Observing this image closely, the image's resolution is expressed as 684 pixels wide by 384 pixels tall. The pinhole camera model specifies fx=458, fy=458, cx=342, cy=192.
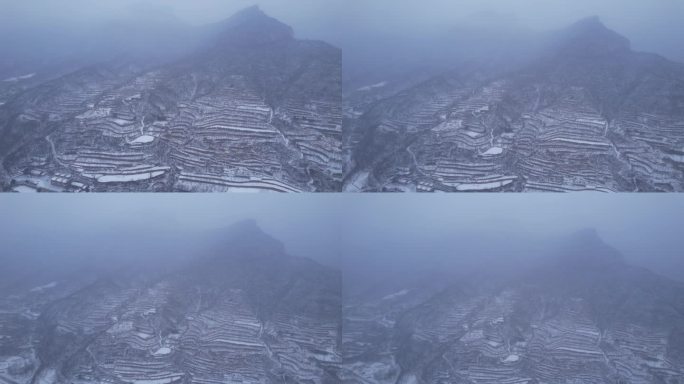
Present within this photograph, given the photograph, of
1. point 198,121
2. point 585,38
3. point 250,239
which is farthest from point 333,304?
point 585,38

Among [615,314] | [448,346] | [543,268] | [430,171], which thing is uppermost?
[430,171]

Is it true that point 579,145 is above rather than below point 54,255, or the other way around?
above

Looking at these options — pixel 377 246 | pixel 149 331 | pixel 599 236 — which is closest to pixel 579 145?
pixel 599 236

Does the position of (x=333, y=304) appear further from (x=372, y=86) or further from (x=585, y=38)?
(x=585, y=38)

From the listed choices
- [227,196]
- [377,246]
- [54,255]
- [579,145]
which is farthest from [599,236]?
[54,255]

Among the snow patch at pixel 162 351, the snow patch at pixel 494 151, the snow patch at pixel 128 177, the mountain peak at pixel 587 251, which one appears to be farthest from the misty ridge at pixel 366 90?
the snow patch at pixel 162 351

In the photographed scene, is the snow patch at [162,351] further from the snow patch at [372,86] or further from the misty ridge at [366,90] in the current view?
the snow patch at [372,86]

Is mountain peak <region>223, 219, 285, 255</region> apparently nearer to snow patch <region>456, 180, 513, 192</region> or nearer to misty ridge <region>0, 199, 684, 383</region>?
misty ridge <region>0, 199, 684, 383</region>

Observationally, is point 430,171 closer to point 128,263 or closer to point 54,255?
point 128,263
